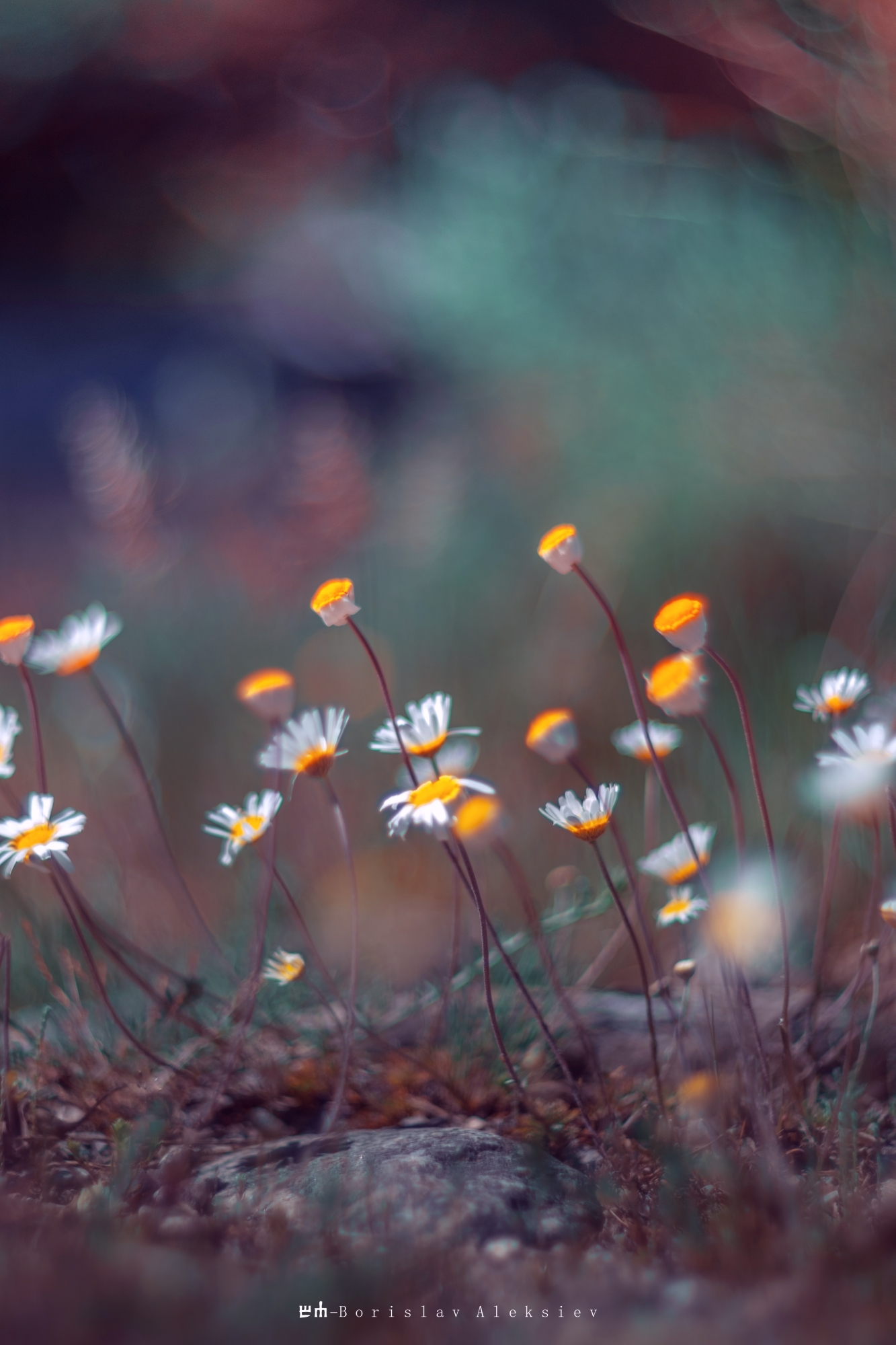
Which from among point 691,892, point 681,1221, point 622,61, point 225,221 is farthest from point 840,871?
point 225,221

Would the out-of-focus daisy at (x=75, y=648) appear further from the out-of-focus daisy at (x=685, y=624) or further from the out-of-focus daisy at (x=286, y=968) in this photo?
the out-of-focus daisy at (x=685, y=624)

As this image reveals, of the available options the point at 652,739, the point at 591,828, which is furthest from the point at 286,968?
the point at 652,739

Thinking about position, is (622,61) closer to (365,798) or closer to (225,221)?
(225,221)

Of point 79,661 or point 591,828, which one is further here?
point 79,661

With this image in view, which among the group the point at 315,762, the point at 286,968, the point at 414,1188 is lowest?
the point at 414,1188

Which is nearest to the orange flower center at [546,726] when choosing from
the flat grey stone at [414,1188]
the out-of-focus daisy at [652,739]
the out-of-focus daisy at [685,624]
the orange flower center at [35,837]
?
the out-of-focus daisy at [685,624]

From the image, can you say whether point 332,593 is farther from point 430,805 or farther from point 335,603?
point 430,805

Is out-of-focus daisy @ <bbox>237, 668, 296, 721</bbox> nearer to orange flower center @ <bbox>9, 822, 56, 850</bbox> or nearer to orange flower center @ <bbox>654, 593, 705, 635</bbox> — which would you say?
orange flower center @ <bbox>9, 822, 56, 850</bbox>
